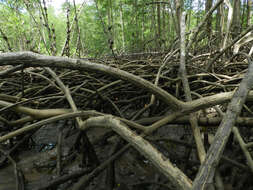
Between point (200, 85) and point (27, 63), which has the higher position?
point (27, 63)

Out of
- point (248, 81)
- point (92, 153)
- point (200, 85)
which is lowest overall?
point (92, 153)

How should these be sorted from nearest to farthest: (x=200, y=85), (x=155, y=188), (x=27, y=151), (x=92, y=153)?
1. (x=155, y=188)
2. (x=92, y=153)
3. (x=27, y=151)
4. (x=200, y=85)

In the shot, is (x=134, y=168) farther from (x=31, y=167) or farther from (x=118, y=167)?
(x=31, y=167)

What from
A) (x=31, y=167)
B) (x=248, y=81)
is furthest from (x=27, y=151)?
(x=248, y=81)

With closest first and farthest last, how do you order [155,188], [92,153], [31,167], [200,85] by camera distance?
[155,188] < [92,153] < [31,167] < [200,85]

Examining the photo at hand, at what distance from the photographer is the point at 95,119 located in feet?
1.47

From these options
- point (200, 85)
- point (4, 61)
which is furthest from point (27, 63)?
point (200, 85)

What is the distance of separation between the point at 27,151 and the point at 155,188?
80cm

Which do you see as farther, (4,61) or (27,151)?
(27,151)

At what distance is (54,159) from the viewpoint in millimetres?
901

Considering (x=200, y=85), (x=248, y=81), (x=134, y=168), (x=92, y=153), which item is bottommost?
(x=134, y=168)

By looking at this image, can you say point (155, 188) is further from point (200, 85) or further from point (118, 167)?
point (200, 85)

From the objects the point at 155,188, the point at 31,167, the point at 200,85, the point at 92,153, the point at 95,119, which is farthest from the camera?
the point at 200,85

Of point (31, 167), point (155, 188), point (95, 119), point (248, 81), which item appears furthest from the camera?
point (31, 167)
